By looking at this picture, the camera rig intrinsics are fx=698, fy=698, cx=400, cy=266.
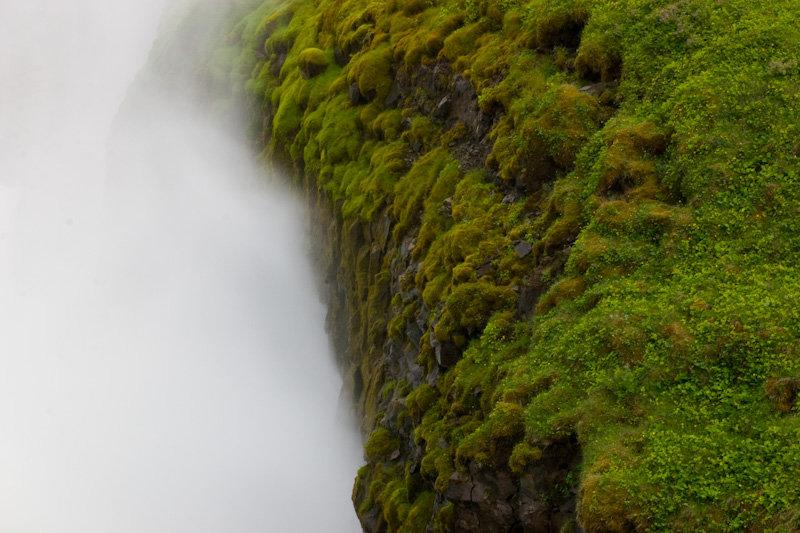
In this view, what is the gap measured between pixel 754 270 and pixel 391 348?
62.6ft

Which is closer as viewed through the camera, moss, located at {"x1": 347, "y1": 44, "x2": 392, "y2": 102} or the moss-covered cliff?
the moss-covered cliff

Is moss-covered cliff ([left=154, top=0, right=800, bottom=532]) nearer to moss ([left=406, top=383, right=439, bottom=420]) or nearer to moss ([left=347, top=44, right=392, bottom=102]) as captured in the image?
moss ([left=406, top=383, right=439, bottom=420])

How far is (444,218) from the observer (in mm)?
32094

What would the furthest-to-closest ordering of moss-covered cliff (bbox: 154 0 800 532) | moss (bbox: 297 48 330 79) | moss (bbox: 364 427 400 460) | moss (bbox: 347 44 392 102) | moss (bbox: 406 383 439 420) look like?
moss (bbox: 297 48 330 79), moss (bbox: 347 44 392 102), moss (bbox: 364 427 400 460), moss (bbox: 406 383 439 420), moss-covered cliff (bbox: 154 0 800 532)

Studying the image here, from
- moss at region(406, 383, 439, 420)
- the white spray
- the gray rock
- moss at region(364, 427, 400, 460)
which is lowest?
the white spray

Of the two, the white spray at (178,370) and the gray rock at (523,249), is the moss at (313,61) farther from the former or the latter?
the gray rock at (523,249)

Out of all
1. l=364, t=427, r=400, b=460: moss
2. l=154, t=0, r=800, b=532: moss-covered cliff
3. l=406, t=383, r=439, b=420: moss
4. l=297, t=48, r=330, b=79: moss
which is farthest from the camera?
l=297, t=48, r=330, b=79: moss

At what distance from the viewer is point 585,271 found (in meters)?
22.6

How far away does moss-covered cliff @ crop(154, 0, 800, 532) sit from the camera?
56.0 feet

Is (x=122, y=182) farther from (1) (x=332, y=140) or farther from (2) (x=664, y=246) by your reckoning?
(2) (x=664, y=246)

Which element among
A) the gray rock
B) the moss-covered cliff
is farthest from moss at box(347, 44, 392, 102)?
the gray rock

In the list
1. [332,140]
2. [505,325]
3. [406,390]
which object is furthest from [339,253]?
[505,325]

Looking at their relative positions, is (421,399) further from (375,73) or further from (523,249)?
(375,73)

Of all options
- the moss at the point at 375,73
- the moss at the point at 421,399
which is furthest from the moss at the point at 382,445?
the moss at the point at 375,73
